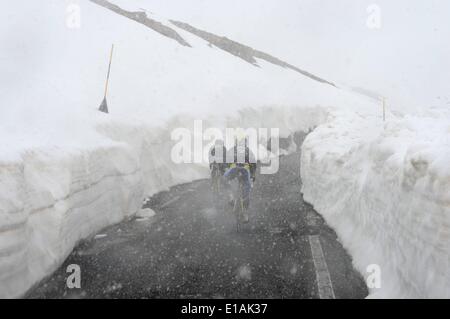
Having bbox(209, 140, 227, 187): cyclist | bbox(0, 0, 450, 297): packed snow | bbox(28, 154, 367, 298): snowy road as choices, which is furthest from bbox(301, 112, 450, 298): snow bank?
bbox(209, 140, 227, 187): cyclist

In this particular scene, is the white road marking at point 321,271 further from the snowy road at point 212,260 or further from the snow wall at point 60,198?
the snow wall at point 60,198

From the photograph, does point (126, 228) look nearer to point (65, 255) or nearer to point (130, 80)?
point (65, 255)

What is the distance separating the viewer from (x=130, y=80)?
19078 millimetres

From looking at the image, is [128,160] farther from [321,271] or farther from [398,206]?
[398,206]

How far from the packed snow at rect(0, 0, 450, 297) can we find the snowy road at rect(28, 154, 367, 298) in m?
0.36

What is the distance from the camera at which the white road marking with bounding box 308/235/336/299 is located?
17.7 ft

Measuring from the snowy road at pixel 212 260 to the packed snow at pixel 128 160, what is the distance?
1.19 ft

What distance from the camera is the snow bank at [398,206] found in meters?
4.21

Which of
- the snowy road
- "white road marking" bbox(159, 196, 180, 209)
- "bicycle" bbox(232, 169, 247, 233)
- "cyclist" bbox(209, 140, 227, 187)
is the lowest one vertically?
"white road marking" bbox(159, 196, 180, 209)

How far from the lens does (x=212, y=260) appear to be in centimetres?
669

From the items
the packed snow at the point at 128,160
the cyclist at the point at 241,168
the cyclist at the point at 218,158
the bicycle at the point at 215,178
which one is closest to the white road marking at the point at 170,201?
the packed snow at the point at 128,160

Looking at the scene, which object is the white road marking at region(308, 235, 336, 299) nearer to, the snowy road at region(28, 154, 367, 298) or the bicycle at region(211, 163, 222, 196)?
the snowy road at region(28, 154, 367, 298)

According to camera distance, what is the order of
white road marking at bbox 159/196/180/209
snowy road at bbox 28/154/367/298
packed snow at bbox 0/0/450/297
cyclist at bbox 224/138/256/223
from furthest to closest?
white road marking at bbox 159/196/180/209 → cyclist at bbox 224/138/256/223 → snowy road at bbox 28/154/367/298 → packed snow at bbox 0/0/450/297
